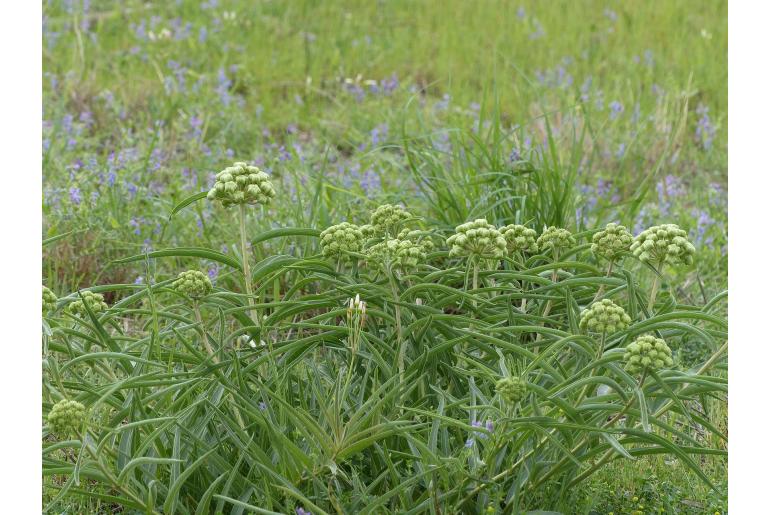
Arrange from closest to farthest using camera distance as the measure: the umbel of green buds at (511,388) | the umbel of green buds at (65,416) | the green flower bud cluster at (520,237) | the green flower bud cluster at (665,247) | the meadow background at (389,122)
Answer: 1. the umbel of green buds at (65,416)
2. the umbel of green buds at (511,388)
3. the green flower bud cluster at (665,247)
4. the green flower bud cluster at (520,237)
5. the meadow background at (389,122)

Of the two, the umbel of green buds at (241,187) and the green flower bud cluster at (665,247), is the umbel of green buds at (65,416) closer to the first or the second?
the umbel of green buds at (241,187)

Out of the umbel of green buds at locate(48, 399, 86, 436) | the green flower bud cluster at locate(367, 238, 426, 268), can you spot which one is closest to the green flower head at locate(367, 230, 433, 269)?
the green flower bud cluster at locate(367, 238, 426, 268)

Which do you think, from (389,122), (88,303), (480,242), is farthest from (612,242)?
(389,122)

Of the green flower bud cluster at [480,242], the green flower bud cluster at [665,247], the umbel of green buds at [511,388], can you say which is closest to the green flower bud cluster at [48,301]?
the green flower bud cluster at [480,242]

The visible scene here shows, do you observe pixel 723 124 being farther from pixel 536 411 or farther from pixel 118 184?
pixel 536 411

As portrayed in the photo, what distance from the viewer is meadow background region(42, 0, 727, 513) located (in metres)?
3.91

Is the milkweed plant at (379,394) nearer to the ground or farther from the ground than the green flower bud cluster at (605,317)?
nearer to the ground

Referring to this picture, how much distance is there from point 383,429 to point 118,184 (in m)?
2.26

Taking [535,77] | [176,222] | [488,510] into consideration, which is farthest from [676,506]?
[535,77]

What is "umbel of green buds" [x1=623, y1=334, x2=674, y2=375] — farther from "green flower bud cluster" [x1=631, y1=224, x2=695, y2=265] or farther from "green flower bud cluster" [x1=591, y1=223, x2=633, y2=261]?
"green flower bud cluster" [x1=591, y1=223, x2=633, y2=261]

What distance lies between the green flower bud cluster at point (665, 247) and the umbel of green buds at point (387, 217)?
25.0 inches

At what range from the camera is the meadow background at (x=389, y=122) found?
12.8 ft

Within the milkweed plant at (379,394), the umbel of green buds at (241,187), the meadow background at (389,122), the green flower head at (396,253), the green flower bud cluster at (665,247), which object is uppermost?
the umbel of green buds at (241,187)

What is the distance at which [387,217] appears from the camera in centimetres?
264
